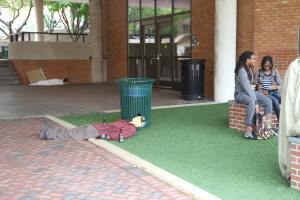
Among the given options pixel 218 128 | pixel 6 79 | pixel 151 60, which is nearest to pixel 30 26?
pixel 6 79

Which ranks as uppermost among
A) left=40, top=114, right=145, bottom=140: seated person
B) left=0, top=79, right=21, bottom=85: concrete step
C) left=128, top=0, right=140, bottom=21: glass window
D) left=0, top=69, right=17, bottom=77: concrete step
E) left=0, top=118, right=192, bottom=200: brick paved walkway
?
A: left=128, top=0, right=140, bottom=21: glass window

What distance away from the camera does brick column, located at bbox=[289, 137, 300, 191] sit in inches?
150

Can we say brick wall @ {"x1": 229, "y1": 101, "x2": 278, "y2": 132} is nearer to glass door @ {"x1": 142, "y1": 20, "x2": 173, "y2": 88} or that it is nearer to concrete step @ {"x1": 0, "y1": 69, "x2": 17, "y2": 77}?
glass door @ {"x1": 142, "y1": 20, "x2": 173, "y2": 88}

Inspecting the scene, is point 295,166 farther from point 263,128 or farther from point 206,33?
point 206,33

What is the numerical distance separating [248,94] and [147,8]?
1022 centimetres

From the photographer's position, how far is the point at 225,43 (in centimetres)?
1034

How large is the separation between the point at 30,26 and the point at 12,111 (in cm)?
3928

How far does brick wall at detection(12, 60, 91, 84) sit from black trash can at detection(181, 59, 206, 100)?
976cm

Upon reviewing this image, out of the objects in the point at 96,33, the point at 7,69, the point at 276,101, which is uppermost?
the point at 96,33

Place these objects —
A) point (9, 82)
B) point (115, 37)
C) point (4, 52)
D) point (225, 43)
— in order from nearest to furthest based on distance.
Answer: point (225, 43), point (115, 37), point (9, 82), point (4, 52)

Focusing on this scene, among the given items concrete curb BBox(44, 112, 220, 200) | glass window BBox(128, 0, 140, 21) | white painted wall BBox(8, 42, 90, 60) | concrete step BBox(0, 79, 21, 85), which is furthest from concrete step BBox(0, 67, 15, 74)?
concrete curb BBox(44, 112, 220, 200)

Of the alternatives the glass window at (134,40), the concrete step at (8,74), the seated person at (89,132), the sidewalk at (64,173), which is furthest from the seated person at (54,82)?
the seated person at (89,132)

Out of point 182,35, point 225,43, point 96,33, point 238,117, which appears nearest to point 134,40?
point 96,33

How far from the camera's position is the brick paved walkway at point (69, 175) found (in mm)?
3846
